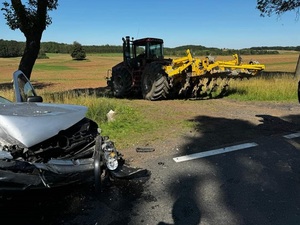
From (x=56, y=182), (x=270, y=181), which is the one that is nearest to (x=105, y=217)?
(x=56, y=182)

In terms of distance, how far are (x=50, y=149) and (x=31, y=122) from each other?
0.34 meters

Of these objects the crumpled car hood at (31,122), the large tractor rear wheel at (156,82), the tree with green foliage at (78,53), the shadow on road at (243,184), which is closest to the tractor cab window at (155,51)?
the large tractor rear wheel at (156,82)

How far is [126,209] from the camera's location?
12.6ft

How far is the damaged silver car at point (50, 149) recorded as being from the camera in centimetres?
306

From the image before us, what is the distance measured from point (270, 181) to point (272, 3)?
1862cm

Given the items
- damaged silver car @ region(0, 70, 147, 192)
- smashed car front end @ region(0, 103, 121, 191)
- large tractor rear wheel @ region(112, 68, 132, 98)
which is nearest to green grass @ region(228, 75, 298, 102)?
large tractor rear wheel @ region(112, 68, 132, 98)

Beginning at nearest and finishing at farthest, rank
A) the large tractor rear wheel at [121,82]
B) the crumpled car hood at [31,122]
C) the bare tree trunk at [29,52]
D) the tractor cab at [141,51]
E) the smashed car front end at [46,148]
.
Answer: the smashed car front end at [46,148] < the crumpled car hood at [31,122] < the tractor cab at [141,51] < the large tractor rear wheel at [121,82] < the bare tree trunk at [29,52]

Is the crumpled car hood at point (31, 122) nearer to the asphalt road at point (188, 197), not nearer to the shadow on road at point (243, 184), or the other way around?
the asphalt road at point (188, 197)

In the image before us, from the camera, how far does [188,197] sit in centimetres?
412

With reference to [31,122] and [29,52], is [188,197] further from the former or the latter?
[29,52]

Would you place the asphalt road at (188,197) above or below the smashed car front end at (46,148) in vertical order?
below

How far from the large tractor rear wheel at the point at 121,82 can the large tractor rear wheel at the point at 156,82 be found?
150cm

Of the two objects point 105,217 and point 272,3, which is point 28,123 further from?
A: point 272,3

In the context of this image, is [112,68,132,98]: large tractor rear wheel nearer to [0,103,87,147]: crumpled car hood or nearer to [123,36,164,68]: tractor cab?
[123,36,164,68]: tractor cab
